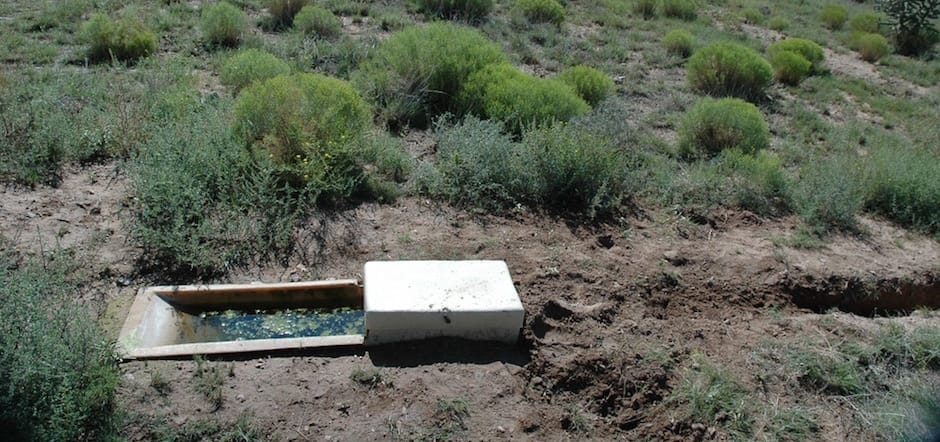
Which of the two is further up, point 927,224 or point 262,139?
point 262,139

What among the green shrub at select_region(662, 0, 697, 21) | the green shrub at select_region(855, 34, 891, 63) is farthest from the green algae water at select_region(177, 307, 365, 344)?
the green shrub at select_region(855, 34, 891, 63)

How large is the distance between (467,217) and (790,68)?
22.6 ft

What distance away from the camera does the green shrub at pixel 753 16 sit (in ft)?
48.0

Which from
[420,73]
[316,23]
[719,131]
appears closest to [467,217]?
[420,73]

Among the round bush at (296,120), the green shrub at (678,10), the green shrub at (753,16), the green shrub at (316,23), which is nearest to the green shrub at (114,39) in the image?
the green shrub at (316,23)

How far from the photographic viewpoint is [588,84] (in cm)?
855

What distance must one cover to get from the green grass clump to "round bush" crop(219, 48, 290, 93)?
3888 millimetres

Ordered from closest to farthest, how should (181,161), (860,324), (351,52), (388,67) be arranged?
(860,324) → (181,161) → (388,67) → (351,52)

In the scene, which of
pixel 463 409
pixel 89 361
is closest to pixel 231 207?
pixel 89 361

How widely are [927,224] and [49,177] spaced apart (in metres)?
7.12

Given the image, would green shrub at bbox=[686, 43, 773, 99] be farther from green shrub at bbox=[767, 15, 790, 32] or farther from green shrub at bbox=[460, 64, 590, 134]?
green shrub at bbox=[767, 15, 790, 32]

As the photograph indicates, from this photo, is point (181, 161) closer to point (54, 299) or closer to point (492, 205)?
point (54, 299)

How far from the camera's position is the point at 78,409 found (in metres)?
3.64

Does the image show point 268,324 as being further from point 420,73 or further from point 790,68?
point 790,68
